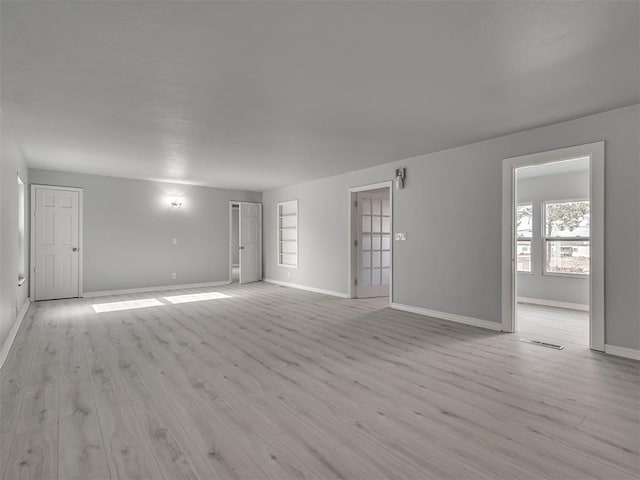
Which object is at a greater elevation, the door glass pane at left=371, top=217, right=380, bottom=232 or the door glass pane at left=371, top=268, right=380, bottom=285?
the door glass pane at left=371, top=217, right=380, bottom=232

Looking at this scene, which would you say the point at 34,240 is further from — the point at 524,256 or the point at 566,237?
the point at 566,237

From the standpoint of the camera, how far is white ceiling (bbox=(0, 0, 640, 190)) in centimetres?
197

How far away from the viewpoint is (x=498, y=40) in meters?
2.22

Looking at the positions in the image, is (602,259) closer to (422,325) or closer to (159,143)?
(422,325)

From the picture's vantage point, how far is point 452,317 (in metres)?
4.84

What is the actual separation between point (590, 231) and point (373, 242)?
3.74 metres

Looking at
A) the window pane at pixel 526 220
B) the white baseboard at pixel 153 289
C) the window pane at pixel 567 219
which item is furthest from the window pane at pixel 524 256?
the white baseboard at pixel 153 289

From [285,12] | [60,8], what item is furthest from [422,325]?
[60,8]

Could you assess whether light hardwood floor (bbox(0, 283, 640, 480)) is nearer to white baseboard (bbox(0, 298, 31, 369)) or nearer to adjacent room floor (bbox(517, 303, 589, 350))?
white baseboard (bbox(0, 298, 31, 369))

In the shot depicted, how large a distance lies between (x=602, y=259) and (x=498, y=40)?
102 inches

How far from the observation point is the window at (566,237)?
594cm

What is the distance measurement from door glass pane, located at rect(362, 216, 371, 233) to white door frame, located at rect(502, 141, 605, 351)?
9.34ft

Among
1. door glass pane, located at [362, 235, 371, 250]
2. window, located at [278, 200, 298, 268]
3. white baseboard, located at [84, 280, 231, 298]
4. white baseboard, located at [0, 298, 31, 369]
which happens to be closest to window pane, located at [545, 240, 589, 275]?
door glass pane, located at [362, 235, 371, 250]

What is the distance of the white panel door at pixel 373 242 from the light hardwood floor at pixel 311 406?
2.51 m
